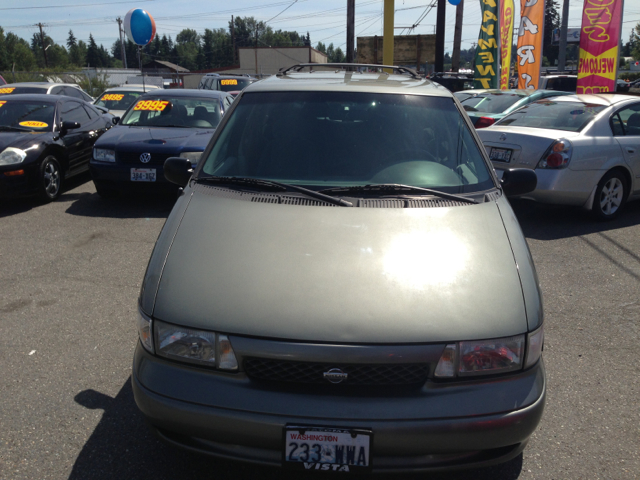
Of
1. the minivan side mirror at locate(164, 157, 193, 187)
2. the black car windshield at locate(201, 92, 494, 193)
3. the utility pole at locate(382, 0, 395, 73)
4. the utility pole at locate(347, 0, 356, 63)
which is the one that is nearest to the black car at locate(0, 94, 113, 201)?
the minivan side mirror at locate(164, 157, 193, 187)

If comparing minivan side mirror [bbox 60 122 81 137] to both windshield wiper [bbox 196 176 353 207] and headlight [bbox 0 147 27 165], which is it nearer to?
headlight [bbox 0 147 27 165]

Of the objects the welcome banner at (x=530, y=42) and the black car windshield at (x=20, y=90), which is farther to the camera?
the welcome banner at (x=530, y=42)

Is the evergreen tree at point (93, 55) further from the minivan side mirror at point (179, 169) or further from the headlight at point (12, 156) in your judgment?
the minivan side mirror at point (179, 169)

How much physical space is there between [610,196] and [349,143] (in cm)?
496

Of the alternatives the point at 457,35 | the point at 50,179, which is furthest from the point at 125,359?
the point at 457,35

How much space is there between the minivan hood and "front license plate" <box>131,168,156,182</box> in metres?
4.59

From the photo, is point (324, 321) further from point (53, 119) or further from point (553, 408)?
point (53, 119)

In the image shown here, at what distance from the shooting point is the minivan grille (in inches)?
77.0

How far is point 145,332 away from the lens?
84.6 inches

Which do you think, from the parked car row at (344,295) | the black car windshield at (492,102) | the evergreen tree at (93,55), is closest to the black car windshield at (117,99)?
the black car windshield at (492,102)

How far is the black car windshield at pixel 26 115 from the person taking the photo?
7.76m

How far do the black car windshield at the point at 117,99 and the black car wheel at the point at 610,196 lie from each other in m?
11.7

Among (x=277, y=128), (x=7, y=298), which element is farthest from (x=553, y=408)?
(x=7, y=298)

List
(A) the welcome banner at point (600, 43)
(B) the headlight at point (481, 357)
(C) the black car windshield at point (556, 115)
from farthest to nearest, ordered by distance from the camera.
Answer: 1. (A) the welcome banner at point (600, 43)
2. (C) the black car windshield at point (556, 115)
3. (B) the headlight at point (481, 357)
